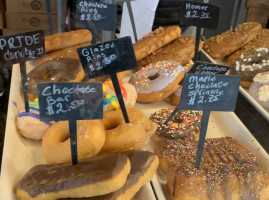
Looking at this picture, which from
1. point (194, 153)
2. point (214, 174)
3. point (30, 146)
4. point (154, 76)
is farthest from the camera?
point (154, 76)

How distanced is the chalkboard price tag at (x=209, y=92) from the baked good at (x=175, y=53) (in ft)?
3.54

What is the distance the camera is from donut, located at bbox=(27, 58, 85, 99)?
5.87 feet

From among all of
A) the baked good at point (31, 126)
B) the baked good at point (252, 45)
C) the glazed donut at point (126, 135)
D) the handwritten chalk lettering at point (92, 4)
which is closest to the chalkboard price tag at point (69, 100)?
the glazed donut at point (126, 135)

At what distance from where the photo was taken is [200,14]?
6.48 feet

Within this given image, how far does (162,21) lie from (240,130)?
1.69 meters

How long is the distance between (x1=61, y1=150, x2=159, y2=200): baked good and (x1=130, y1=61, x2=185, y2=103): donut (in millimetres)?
699

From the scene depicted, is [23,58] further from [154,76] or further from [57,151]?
[154,76]

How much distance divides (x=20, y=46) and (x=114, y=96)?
0.55 metres

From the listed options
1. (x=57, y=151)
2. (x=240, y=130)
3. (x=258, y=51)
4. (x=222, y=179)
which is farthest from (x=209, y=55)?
(x=57, y=151)

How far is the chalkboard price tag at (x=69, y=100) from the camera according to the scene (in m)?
1.02

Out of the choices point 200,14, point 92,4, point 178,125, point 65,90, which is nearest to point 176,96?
point 178,125

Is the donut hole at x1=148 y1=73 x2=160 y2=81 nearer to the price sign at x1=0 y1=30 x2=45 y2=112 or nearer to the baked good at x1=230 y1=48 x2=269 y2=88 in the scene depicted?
the baked good at x1=230 y1=48 x2=269 y2=88

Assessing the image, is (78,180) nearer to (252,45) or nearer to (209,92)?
(209,92)

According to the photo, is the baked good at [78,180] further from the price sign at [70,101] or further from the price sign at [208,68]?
the price sign at [208,68]
